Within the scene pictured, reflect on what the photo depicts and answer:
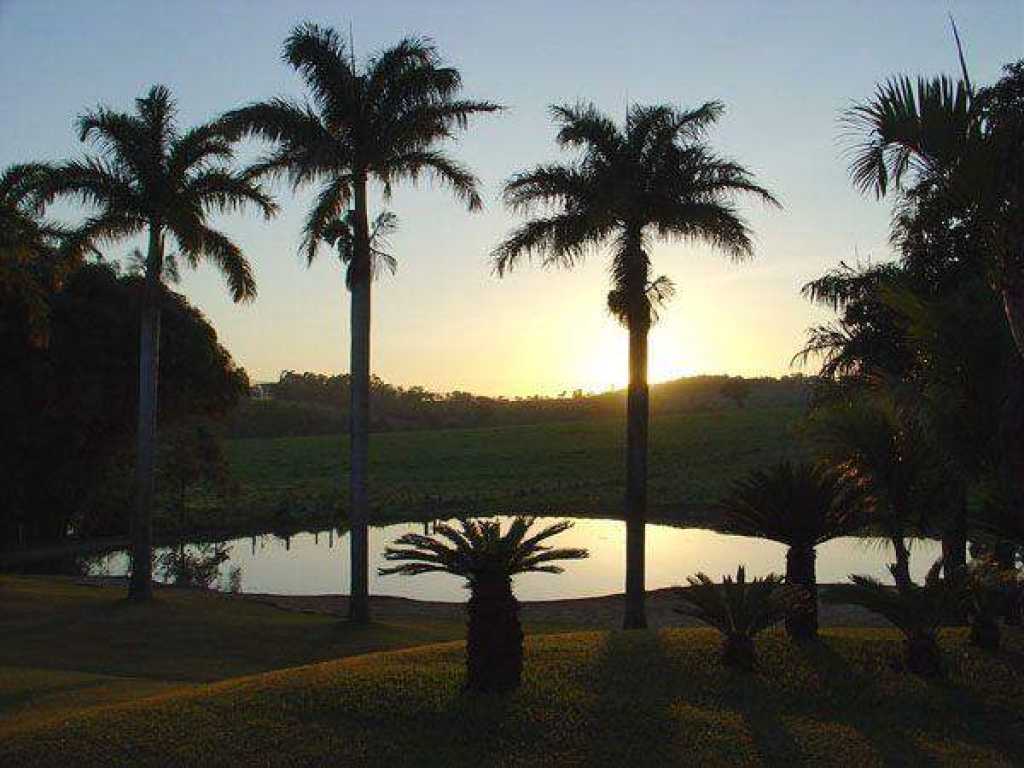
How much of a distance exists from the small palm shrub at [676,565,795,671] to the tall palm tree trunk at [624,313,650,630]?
705 centimetres

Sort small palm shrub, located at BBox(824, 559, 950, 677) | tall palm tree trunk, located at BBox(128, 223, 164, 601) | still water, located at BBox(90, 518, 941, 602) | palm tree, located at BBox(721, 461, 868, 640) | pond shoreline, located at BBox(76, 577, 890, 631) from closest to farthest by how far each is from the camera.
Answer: small palm shrub, located at BBox(824, 559, 950, 677)
palm tree, located at BBox(721, 461, 868, 640)
pond shoreline, located at BBox(76, 577, 890, 631)
tall palm tree trunk, located at BBox(128, 223, 164, 601)
still water, located at BBox(90, 518, 941, 602)

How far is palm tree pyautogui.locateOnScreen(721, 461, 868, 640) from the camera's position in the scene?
12.0 metres

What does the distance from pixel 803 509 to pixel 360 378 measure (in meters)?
11.2

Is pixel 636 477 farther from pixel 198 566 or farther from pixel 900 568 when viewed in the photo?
pixel 198 566

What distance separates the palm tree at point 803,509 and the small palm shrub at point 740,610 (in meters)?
0.90

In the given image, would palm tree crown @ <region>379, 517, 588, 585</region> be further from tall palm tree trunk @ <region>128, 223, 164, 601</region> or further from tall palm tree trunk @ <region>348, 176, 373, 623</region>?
tall palm tree trunk @ <region>128, 223, 164, 601</region>

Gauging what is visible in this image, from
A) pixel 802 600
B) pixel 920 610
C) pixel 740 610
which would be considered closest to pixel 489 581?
pixel 740 610

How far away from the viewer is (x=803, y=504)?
472 inches

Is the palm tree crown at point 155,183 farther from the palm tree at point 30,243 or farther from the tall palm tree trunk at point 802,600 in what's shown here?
the tall palm tree trunk at point 802,600

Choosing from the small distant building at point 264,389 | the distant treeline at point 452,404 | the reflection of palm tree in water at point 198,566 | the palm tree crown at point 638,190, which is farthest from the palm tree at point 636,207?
the small distant building at point 264,389

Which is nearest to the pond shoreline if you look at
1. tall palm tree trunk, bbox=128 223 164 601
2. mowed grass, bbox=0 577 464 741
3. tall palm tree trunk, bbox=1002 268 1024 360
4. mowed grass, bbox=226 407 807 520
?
mowed grass, bbox=0 577 464 741

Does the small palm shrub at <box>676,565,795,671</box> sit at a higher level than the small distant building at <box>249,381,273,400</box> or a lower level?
lower

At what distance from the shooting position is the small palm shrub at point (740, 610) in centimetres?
1059

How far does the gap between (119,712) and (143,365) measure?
15306mm
